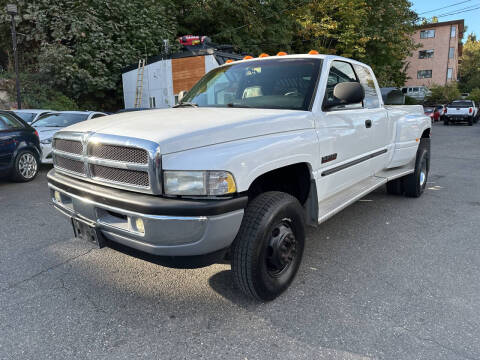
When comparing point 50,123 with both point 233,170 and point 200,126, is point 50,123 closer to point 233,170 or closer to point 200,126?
point 200,126

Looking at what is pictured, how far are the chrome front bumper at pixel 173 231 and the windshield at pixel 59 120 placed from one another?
7.30m

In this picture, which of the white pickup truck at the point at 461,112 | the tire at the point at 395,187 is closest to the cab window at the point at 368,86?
the tire at the point at 395,187

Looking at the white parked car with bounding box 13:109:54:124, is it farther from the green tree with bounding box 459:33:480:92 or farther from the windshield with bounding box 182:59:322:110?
the green tree with bounding box 459:33:480:92

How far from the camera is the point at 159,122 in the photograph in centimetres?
252

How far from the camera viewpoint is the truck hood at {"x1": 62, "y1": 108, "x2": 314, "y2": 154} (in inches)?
86.8

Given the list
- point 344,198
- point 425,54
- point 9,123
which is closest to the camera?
point 344,198

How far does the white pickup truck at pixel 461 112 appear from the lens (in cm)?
2402

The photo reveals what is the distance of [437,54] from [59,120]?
54875mm

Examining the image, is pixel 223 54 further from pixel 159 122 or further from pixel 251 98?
pixel 159 122

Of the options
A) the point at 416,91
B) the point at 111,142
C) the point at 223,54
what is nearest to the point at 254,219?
the point at 111,142

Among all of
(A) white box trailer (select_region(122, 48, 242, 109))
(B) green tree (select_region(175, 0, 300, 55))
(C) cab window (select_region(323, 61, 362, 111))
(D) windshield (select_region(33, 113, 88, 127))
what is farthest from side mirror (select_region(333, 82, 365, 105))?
(B) green tree (select_region(175, 0, 300, 55))

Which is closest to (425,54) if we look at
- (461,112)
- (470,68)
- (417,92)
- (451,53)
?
(451,53)

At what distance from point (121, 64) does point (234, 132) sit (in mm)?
16871

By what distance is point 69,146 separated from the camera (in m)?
2.76
